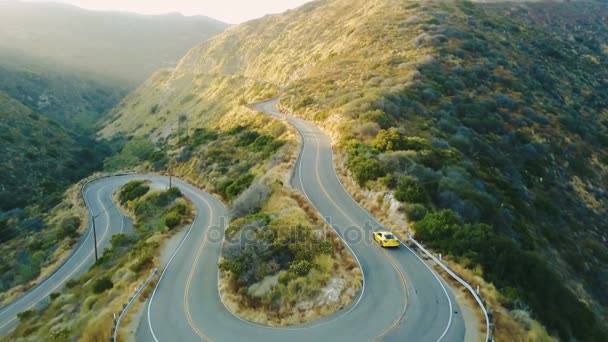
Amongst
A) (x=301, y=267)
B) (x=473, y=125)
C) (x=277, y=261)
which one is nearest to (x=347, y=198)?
(x=277, y=261)

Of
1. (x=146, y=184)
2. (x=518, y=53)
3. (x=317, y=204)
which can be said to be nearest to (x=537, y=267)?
(x=317, y=204)

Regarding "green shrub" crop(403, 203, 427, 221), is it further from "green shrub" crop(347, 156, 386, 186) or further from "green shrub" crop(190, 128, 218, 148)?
"green shrub" crop(190, 128, 218, 148)

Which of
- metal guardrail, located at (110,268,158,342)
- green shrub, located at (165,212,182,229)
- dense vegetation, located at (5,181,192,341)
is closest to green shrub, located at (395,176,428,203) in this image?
metal guardrail, located at (110,268,158,342)

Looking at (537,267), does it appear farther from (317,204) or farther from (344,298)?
(317,204)

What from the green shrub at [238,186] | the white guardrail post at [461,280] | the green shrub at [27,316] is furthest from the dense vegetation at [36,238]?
the white guardrail post at [461,280]

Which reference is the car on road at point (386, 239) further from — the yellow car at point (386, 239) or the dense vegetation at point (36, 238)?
the dense vegetation at point (36, 238)
